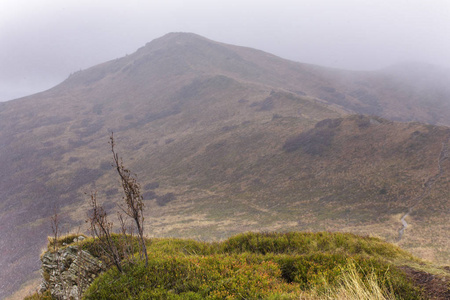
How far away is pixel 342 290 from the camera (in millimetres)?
4469

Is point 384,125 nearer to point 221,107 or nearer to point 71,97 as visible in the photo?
point 221,107

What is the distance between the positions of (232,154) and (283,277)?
4246cm

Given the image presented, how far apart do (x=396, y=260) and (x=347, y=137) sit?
36511 mm

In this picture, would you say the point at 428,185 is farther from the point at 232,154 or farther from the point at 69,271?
the point at 232,154

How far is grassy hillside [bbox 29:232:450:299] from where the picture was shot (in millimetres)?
4738

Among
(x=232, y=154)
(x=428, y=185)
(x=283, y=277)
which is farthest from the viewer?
(x=232, y=154)

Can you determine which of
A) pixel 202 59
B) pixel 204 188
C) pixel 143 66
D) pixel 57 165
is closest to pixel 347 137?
pixel 204 188

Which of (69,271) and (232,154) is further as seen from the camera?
(232,154)

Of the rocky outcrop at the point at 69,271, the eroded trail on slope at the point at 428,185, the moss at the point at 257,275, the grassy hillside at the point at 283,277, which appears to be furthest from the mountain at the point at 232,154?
the rocky outcrop at the point at 69,271

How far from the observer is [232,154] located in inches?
1918

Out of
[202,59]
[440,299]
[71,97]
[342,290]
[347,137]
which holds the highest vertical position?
[202,59]

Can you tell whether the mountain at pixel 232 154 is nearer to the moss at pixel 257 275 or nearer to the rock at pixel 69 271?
the moss at pixel 257 275

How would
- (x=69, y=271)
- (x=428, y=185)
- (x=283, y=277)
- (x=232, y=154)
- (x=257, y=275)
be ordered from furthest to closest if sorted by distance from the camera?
(x=232, y=154) → (x=428, y=185) → (x=69, y=271) → (x=283, y=277) → (x=257, y=275)

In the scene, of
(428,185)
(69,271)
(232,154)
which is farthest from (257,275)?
(232,154)
